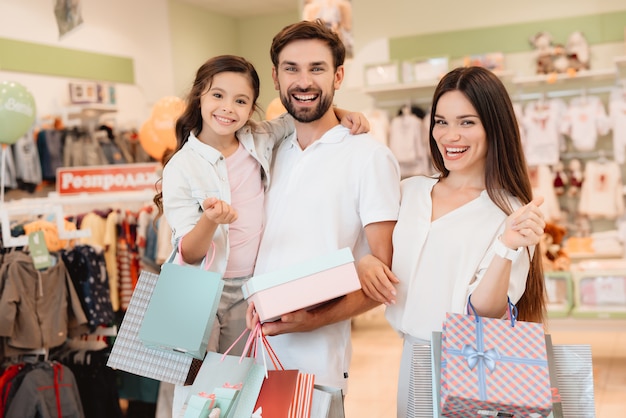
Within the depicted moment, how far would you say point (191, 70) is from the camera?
11.1 m

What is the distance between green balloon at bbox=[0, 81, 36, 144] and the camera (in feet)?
13.2

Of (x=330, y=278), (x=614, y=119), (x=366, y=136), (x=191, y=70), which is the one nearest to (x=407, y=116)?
(x=614, y=119)

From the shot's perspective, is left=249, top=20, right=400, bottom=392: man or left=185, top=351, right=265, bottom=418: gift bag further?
left=249, top=20, right=400, bottom=392: man

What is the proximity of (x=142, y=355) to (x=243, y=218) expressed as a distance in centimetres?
49

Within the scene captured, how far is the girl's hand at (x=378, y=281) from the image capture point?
1897 millimetres

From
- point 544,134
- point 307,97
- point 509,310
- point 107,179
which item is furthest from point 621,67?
point 509,310

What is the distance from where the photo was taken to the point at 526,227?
62.6 inches

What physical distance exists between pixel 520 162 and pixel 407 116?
5.90m

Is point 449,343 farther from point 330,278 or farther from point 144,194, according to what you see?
point 144,194

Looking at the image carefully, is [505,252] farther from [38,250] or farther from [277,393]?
[38,250]

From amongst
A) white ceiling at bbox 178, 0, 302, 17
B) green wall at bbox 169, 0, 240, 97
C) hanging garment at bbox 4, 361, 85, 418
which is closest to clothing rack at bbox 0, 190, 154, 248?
hanging garment at bbox 4, 361, 85, 418

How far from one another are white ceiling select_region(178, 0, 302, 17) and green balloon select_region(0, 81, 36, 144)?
718 cm

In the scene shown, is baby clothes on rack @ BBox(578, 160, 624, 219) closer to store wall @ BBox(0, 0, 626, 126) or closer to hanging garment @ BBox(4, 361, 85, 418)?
store wall @ BBox(0, 0, 626, 126)

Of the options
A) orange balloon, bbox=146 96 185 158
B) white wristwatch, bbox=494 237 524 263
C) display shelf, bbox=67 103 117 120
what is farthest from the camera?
display shelf, bbox=67 103 117 120
